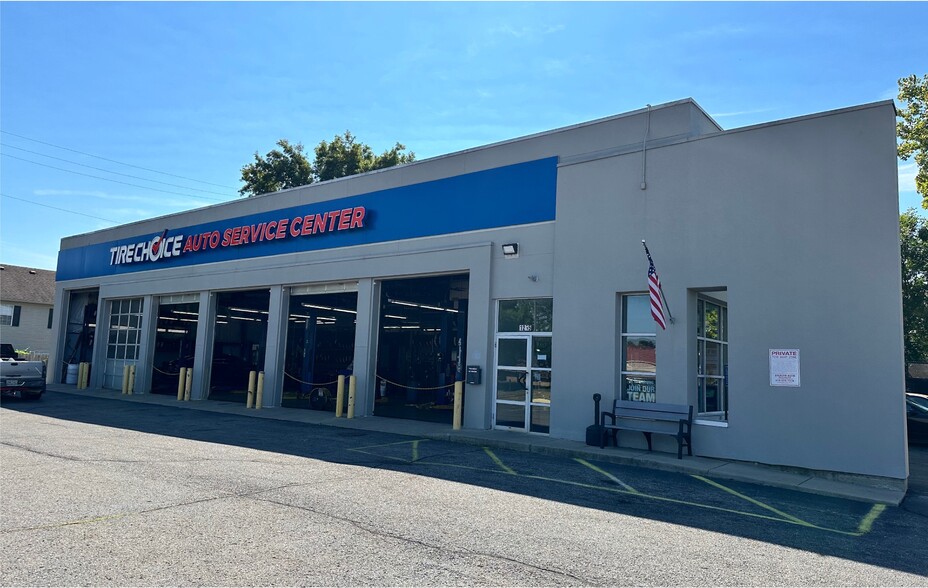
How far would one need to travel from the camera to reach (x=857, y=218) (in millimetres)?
10703

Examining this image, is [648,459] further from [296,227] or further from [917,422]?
[296,227]

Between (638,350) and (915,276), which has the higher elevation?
(915,276)

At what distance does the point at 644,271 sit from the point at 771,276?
2353 millimetres

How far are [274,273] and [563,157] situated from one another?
10598mm

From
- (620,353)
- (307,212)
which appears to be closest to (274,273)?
(307,212)

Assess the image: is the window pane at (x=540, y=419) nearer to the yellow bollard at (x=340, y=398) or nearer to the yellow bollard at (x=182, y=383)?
the yellow bollard at (x=340, y=398)

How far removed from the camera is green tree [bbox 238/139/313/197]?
4272 cm

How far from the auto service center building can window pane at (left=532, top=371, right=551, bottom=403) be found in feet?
0.11

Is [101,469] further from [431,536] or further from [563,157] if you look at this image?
[563,157]

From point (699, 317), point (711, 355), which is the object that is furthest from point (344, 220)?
point (711, 355)

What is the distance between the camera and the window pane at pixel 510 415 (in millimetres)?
14828

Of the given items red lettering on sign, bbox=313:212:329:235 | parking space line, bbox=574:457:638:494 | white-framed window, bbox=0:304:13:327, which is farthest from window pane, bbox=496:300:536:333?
white-framed window, bbox=0:304:13:327

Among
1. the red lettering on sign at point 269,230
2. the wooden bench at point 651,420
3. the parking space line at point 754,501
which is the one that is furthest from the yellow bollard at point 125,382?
the parking space line at point 754,501

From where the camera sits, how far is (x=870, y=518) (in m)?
8.12
